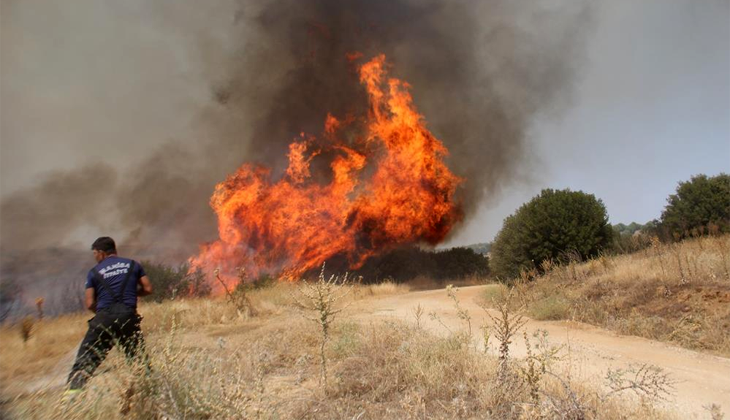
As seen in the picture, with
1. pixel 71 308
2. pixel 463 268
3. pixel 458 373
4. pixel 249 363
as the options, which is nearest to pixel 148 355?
pixel 249 363

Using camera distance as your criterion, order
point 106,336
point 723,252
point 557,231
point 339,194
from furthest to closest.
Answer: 1. point 339,194
2. point 557,231
3. point 723,252
4. point 106,336

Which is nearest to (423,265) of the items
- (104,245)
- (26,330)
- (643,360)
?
(643,360)

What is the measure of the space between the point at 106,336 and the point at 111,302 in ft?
1.33

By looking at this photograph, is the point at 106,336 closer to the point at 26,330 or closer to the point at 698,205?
the point at 26,330

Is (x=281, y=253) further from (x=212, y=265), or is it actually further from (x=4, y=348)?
(x=4, y=348)

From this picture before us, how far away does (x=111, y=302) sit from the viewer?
4656 mm

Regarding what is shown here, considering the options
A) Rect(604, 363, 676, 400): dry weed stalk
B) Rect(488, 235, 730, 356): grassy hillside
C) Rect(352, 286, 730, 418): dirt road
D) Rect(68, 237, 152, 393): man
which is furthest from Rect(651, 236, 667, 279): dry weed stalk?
Rect(68, 237, 152, 393): man

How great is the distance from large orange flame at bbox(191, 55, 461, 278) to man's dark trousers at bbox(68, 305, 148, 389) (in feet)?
49.2

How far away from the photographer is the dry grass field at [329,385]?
3.15 meters

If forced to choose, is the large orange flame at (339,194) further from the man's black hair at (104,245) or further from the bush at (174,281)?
the man's black hair at (104,245)

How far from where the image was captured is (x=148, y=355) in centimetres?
374

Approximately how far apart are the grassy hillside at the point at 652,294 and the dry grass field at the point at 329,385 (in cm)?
305

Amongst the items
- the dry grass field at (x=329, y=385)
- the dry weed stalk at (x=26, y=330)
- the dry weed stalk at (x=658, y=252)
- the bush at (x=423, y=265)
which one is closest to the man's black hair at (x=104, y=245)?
the dry grass field at (x=329, y=385)

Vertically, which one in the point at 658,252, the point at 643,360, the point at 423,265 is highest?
the point at 423,265
